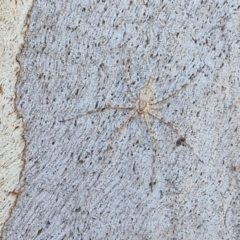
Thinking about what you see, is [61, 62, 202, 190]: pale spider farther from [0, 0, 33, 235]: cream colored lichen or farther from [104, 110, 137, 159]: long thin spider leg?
[0, 0, 33, 235]: cream colored lichen

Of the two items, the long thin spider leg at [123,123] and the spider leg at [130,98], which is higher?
the spider leg at [130,98]

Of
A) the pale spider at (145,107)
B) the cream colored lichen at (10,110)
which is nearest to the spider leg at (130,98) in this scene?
the pale spider at (145,107)

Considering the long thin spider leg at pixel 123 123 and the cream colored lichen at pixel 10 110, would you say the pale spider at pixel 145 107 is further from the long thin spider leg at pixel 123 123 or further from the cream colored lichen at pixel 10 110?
the cream colored lichen at pixel 10 110

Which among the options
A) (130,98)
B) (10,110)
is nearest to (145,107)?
(130,98)

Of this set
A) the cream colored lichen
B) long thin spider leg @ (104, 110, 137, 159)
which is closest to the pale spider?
long thin spider leg @ (104, 110, 137, 159)

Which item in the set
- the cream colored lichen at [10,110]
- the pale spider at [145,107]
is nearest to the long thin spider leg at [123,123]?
the pale spider at [145,107]
